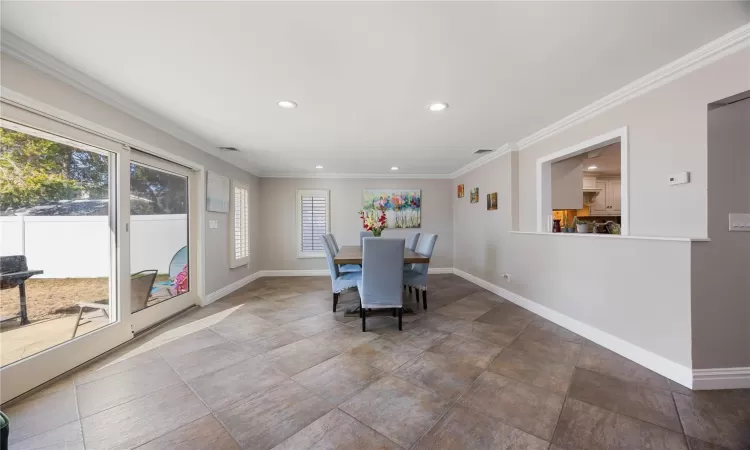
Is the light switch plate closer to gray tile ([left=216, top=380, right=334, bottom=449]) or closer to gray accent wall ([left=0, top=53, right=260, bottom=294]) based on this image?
gray tile ([left=216, top=380, right=334, bottom=449])

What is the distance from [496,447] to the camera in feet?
4.64

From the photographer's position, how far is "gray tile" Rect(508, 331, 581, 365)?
2.34m

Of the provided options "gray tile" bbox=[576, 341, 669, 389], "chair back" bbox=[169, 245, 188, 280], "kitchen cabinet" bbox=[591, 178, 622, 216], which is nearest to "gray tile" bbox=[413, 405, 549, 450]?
"gray tile" bbox=[576, 341, 669, 389]

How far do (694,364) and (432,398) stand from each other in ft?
6.08

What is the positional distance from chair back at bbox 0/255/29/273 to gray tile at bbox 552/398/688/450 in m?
3.60

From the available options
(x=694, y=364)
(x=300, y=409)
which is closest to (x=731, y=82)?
(x=694, y=364)

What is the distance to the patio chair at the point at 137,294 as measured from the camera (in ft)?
8.12

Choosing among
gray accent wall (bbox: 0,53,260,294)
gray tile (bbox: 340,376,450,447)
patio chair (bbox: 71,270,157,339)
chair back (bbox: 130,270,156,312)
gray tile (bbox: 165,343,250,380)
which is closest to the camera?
gray tile (bbox: 340,376,450,447)

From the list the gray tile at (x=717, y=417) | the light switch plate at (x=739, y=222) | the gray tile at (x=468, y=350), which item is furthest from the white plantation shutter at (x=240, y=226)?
the light switch plate at (x=739, y=222)

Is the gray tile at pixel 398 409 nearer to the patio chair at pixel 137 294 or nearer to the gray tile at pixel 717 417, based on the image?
the gray tile at pixel 717 417

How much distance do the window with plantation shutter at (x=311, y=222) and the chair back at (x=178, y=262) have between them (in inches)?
102

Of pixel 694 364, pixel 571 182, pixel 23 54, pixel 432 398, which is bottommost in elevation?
pixel 432 398

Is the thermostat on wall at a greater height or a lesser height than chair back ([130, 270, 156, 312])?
greater

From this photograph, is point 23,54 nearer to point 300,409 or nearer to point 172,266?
point 172,266
